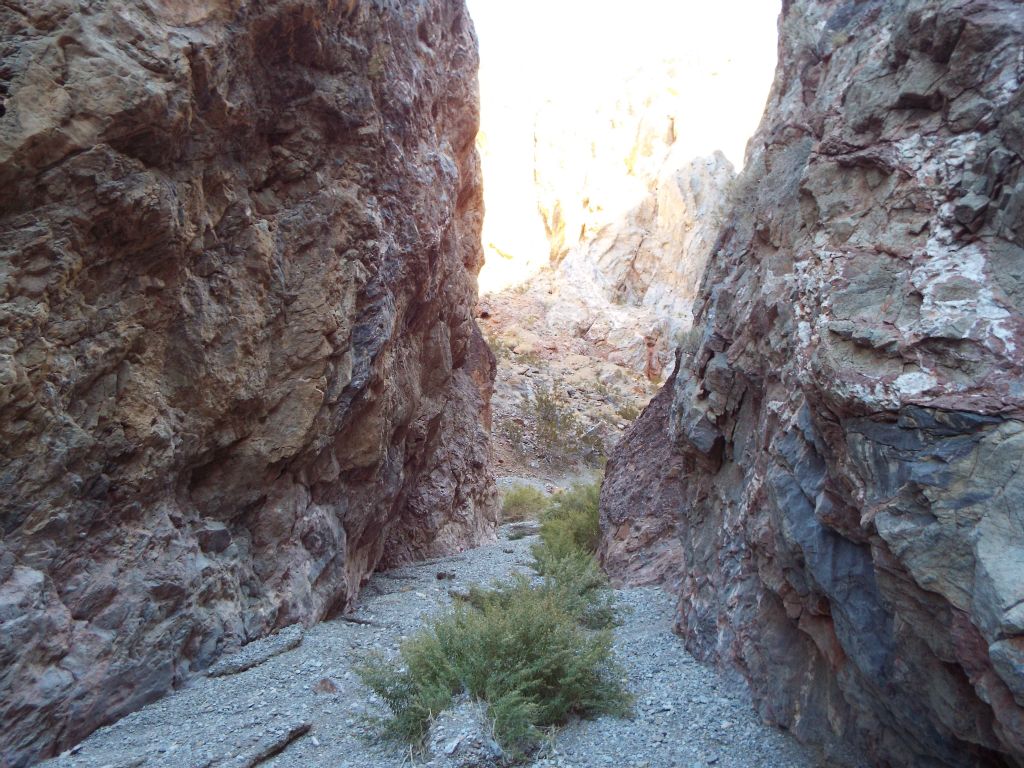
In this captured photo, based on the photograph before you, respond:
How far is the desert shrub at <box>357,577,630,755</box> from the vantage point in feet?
17.2

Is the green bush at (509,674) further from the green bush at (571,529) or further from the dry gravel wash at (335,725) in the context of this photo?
the green bush at (571,529)

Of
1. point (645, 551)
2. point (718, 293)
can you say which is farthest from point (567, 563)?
point (718, 293)

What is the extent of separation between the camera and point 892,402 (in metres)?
3.56

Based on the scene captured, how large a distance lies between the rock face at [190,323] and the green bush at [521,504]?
1084 centimetres

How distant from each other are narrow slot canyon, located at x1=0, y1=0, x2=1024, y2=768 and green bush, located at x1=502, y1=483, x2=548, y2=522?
35.0 ft

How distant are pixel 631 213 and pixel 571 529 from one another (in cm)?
3284

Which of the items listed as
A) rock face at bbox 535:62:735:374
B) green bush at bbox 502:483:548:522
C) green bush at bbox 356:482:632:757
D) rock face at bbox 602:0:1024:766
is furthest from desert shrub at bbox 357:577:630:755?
rock face at bbox 535:62:735:374

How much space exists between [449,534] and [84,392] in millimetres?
10003

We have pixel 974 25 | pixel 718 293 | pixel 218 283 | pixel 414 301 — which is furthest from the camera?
pixel 414 301

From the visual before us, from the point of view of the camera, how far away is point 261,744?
199 inches

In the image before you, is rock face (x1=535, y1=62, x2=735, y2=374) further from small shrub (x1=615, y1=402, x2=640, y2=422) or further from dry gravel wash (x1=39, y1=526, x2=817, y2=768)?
dry gravel wash (x1=39, y1=526, x2=817, y2=768)

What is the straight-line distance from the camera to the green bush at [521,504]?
21.2 metres

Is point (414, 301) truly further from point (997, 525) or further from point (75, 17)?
point (997, 525)

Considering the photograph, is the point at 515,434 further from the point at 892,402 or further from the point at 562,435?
the point at 892,402
